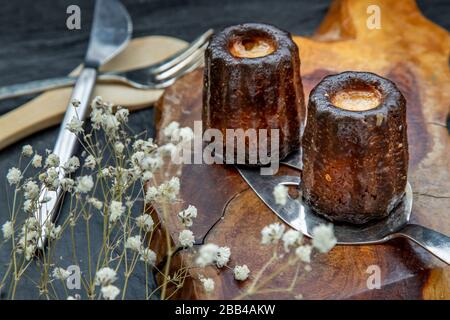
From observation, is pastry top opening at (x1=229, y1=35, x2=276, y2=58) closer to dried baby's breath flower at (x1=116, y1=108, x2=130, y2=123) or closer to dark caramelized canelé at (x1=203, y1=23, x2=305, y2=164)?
dark caramelized canelé at (x1=203, y1=23, x2=305, y2=164)

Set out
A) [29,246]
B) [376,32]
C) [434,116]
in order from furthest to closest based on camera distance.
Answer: [376,32] < [434,116] < [29,246]

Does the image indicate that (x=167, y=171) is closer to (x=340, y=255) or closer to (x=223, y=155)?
(x=223, y=155)

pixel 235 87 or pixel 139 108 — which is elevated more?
pixel 235 87

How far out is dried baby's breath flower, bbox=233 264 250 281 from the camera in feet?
3.96

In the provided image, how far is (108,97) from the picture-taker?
1.72m

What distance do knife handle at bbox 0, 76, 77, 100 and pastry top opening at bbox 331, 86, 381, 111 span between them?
2.13 ft

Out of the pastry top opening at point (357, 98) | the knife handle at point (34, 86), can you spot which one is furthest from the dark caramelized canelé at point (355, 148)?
the knife handle at point (34, 86)

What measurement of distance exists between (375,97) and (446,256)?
262mm

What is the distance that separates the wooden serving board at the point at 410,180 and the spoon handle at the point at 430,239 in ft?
0.08

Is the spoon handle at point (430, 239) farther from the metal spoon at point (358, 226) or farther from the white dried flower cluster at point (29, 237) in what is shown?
the white dried flower cluster at point (29, 237)

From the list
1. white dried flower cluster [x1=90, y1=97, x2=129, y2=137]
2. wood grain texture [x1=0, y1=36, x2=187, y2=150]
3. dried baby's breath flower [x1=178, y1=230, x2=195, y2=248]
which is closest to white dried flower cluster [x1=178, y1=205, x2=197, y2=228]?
dried baby's breath flower [x1=178, y1=230, x2=195, y2=248]

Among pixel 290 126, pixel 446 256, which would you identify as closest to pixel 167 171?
pixel 290 126

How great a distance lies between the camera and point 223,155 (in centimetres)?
142

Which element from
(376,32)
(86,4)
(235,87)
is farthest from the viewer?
(86,4)
